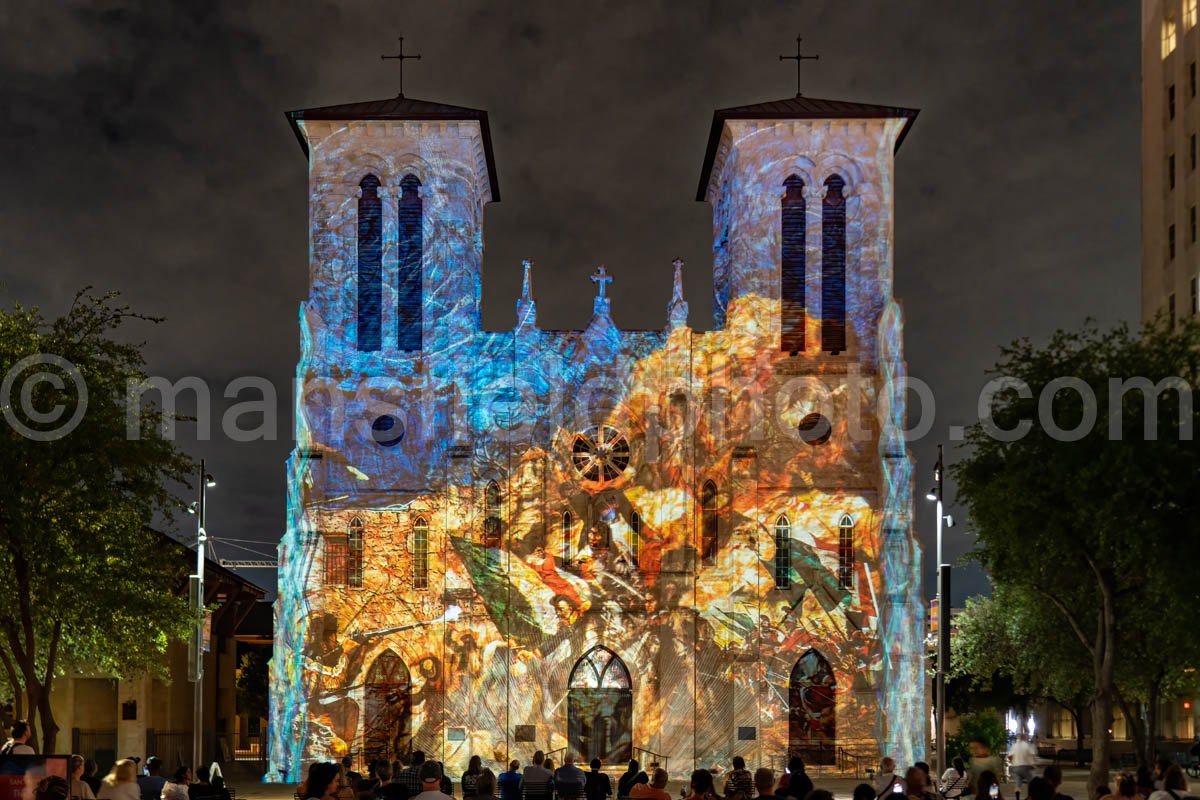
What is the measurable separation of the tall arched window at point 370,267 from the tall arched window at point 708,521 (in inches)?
412

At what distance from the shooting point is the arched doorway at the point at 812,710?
139ft

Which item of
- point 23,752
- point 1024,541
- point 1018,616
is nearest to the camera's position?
point 23,752

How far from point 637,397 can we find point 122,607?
60.1 ft

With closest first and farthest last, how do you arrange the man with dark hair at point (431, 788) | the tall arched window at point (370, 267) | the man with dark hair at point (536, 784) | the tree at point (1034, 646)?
the man with dark hair at point (431, 788)
the man with dark hair at point (536, 784)
the tree at point (1034, 646)
the tall arched window at point (370, 267)

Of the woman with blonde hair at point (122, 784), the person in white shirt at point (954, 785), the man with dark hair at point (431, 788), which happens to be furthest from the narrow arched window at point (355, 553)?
the man with dark hair at point (431, 788)

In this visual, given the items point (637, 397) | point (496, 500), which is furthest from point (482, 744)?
point (637, 397)

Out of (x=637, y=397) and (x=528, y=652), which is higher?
(x=637, y=397)

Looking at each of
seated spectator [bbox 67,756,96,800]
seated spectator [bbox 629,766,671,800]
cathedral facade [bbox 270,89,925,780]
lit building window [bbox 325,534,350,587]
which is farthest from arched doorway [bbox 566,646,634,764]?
seated spectator [bbox 67,756,96,800]

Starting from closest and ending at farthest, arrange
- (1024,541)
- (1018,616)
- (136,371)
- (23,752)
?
(23,752), (136,371), (1024,541), (1018,616)

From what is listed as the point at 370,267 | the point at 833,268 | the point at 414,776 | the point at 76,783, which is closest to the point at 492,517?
the point at 370,267

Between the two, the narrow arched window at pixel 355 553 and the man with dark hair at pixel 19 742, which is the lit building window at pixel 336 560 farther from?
the man with dark hair at pixel 19 742

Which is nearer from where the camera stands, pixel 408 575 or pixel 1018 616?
pixel 1018 616

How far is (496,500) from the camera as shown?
4366 cm

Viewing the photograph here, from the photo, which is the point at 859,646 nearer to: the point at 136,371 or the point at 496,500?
the point at 496,500
